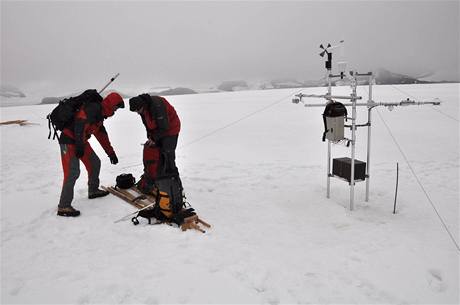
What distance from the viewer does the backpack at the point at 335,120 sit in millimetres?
5961

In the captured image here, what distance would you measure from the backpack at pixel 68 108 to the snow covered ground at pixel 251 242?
1.66 metres

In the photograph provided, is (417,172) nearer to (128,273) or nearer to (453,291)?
(453,291)

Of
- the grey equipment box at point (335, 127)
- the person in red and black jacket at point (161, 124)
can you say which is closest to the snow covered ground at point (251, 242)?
the person in red and black jacket at point (161, 124)

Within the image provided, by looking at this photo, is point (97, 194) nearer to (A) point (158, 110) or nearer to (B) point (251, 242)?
(A) point (158, 110)

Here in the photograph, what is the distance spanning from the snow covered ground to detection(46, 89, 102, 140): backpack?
1655 mm

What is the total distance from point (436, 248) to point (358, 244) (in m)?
1.06

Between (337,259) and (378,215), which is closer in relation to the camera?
(337,259)

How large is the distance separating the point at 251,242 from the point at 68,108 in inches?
152

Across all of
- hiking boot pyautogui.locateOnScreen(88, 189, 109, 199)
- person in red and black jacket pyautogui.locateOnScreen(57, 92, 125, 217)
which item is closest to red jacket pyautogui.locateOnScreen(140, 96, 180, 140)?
person in red and black jacket pyautogui.locateOnScreen(57, 92, 125, 217)

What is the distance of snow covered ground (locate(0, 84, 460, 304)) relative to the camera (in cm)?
388

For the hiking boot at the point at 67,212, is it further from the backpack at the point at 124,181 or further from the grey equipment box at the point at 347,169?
the grey equipment box at the point at 347,169

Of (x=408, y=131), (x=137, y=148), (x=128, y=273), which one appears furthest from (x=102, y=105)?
(x=408, y=131)

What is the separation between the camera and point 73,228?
5.52 m

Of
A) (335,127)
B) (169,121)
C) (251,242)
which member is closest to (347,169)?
(335,127)
